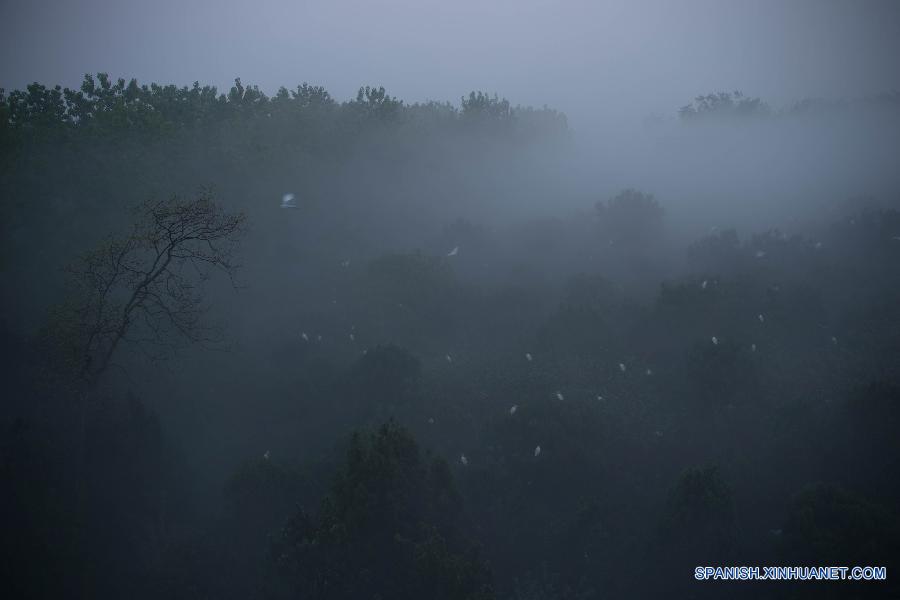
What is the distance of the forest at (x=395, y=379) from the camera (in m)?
10.1

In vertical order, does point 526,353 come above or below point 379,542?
above

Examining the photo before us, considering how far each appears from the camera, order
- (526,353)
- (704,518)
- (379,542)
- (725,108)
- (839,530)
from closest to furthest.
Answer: (839,530)
(379,542)
(704,518)
(526,353)
(725,108)

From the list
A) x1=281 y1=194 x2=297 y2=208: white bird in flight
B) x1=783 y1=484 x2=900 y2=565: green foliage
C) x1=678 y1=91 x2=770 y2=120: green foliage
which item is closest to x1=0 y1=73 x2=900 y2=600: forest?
x1=783 y1=484 x2=900 y2=565: green foliage

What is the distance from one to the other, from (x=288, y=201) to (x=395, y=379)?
17.5 m

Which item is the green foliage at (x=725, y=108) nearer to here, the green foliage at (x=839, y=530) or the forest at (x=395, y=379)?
the forest at (x=395, y=379)

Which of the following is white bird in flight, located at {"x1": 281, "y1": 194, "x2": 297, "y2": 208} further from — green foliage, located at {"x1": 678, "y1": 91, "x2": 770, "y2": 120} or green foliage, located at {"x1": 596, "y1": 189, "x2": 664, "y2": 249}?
green foliage, located at {"x1": 678, "y1": 91, "x2": 770, "y2": 120}

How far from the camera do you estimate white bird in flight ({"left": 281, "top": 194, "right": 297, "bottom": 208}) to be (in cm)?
2864

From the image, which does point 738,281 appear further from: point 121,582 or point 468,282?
point 121,582

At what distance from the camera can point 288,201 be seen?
28.9 m

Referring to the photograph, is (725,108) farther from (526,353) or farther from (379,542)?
(379,542)

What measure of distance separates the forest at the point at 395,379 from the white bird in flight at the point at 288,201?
0.34m

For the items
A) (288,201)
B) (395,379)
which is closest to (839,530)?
(395,379)

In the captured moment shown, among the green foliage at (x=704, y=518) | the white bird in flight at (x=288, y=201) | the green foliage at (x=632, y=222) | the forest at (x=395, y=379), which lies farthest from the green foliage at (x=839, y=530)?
the white bird in flight at (x=288, y=201)

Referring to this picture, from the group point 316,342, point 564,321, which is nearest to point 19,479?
point 316,342
